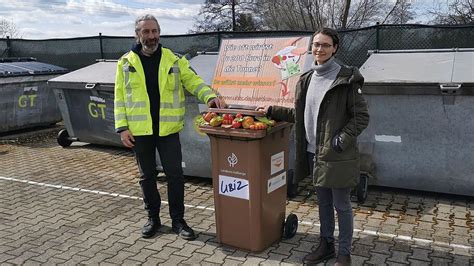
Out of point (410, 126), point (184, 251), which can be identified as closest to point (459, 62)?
point (410, 126)

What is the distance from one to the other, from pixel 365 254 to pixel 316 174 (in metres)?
0.96

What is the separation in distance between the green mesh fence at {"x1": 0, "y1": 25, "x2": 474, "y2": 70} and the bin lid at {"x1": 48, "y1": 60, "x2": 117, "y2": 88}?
2.09m

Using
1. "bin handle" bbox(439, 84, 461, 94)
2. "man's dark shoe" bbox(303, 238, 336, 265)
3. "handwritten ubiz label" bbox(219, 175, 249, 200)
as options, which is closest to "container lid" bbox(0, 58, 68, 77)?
"handwritten ubiz label" bbox(219, 175, 249, 200)

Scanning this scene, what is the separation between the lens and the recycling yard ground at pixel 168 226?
3734 millimetres

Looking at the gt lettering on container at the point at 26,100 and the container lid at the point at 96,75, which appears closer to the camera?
the container lid at the point at 96,75

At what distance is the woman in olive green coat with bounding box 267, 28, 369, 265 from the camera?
3078mm

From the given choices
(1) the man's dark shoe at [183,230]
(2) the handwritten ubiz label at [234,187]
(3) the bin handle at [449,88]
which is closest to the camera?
(2) the handwritten ubiz label at [234,187]

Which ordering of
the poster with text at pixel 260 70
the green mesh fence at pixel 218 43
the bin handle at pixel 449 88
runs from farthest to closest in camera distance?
the green mesh fence at pixel 218 43
the bin handle at pixel 449 88
the poster with text at pixel 260 70

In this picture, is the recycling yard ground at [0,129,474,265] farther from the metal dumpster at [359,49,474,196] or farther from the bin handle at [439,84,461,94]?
the bin handle at [439,84,461,94]

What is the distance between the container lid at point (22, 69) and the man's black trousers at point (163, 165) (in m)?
→ 6.10

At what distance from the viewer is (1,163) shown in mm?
7176

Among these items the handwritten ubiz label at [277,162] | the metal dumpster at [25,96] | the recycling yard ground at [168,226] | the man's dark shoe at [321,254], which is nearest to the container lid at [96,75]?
the recycling yard ground at [168,226]

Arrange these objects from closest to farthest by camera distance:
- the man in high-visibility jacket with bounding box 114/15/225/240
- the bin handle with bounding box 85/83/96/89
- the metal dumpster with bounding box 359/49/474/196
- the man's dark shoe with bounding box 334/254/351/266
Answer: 1. the man's dark shoe with bounding box 334/254/351/266
2. the man in high-visibility jacket with bounding box 114/15/225/240
3. the metal dumpster with bounding box 359/49/474/196
4. the bin handle with bounding box 85/83/96/89

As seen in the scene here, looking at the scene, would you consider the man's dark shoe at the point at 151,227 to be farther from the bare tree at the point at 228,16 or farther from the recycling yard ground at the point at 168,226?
the bare tree at the point at 228,16
